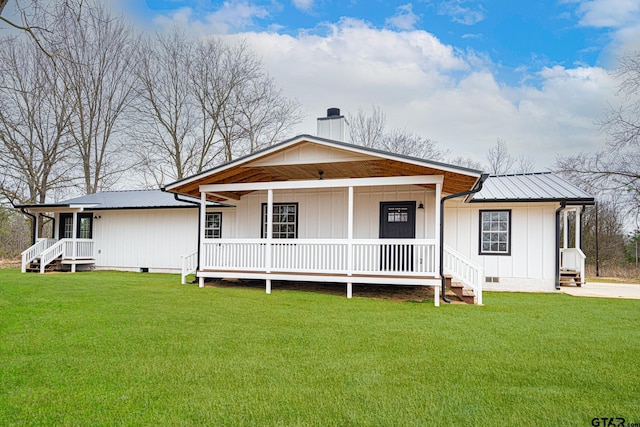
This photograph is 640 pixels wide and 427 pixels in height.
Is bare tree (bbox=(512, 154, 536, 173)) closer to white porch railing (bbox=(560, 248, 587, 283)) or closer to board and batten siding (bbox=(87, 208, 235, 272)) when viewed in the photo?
white porch railing (bbox=(560, 248, 587, 283))

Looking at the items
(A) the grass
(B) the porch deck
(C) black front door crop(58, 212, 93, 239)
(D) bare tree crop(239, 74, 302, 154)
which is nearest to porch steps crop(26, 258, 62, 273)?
(C) black front door crop(58, 212, 93, 239)

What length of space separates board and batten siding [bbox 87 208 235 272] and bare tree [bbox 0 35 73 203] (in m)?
7.47

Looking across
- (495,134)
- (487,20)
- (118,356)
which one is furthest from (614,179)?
(118,356)

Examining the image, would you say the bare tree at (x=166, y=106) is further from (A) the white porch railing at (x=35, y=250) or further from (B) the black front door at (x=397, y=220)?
(B) the black front door at (x=397, y=220)

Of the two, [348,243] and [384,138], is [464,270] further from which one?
[384,138]

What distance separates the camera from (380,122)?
2756cm

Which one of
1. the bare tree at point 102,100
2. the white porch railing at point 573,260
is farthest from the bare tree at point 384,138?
the white porch railing at point 573,260

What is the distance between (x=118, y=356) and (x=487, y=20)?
13.8m

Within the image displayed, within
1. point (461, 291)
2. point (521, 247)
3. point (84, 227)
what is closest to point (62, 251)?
point (84, 227)

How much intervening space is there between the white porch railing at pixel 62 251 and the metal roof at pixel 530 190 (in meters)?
13.9

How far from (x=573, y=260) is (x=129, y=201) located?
15.7 meters

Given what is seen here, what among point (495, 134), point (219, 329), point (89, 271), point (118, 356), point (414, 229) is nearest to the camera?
point (118, 356)

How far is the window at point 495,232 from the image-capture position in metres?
12.0

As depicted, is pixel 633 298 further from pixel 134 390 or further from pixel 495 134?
pixel 495 134
